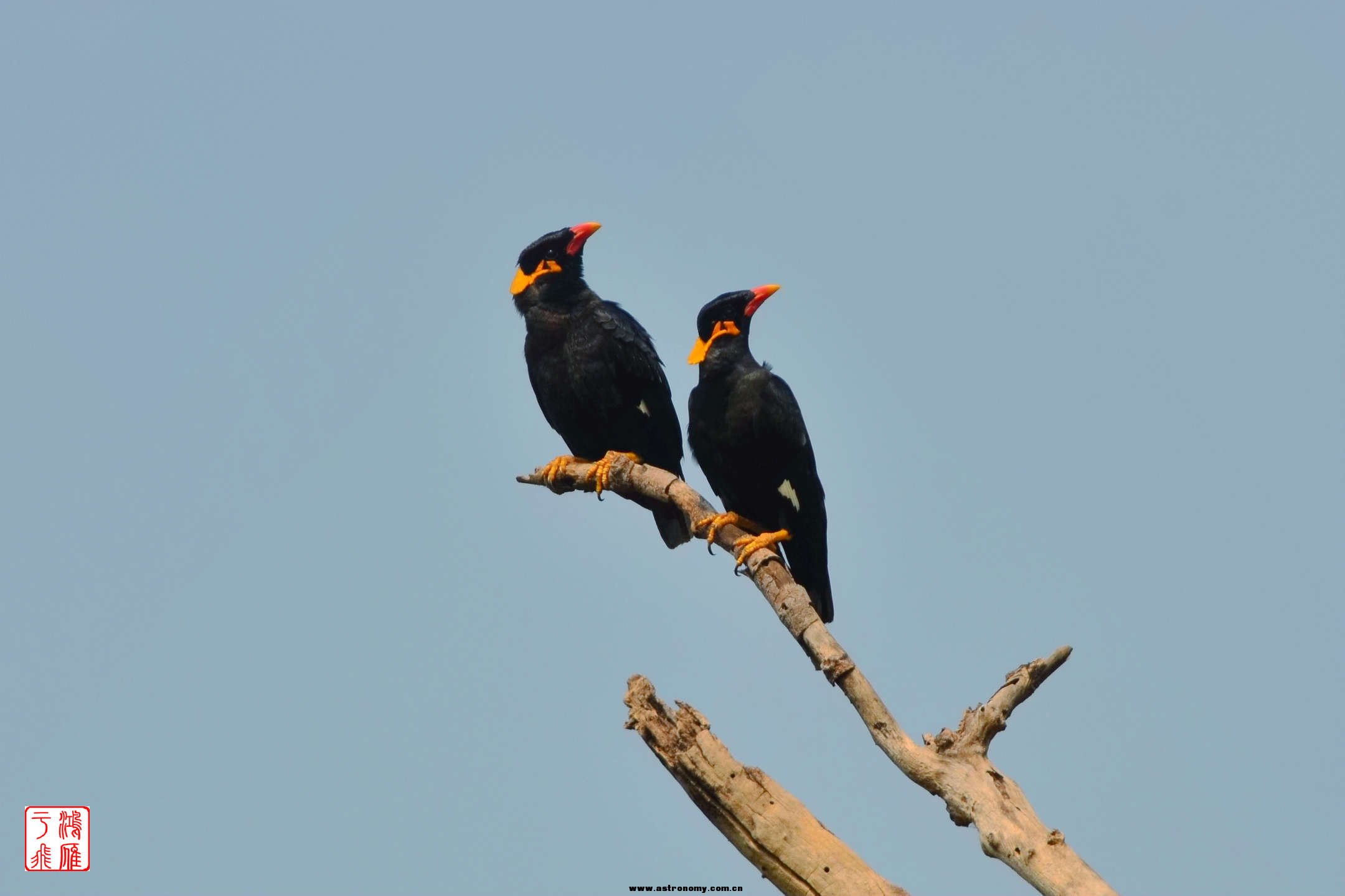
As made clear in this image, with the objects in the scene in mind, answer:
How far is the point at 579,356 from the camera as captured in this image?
1315 centimetres

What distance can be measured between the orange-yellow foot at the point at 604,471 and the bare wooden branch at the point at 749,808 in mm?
3901

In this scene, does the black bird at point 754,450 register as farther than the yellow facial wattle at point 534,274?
No

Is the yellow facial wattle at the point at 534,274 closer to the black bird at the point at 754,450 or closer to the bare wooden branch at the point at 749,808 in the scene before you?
the black bird at the point at 754,450

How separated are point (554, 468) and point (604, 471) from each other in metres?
0.55

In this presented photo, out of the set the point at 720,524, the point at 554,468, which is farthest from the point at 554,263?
the point at 720,524

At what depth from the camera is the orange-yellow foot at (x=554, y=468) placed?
40.6 feet

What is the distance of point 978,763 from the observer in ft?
27.6

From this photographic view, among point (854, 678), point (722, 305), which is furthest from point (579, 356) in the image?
point (854, 678)

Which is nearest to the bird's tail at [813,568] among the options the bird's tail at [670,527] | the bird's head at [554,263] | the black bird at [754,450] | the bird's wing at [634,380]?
the black bird at [754,450]

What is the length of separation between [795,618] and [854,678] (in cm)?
86

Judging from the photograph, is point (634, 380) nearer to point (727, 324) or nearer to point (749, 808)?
point (727, 324)

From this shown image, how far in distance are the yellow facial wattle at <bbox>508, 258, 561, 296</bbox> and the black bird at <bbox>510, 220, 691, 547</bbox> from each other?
3 centimetres

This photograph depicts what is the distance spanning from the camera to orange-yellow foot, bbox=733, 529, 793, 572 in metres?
10.7

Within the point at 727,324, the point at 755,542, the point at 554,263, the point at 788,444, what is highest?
the point at 554,263
